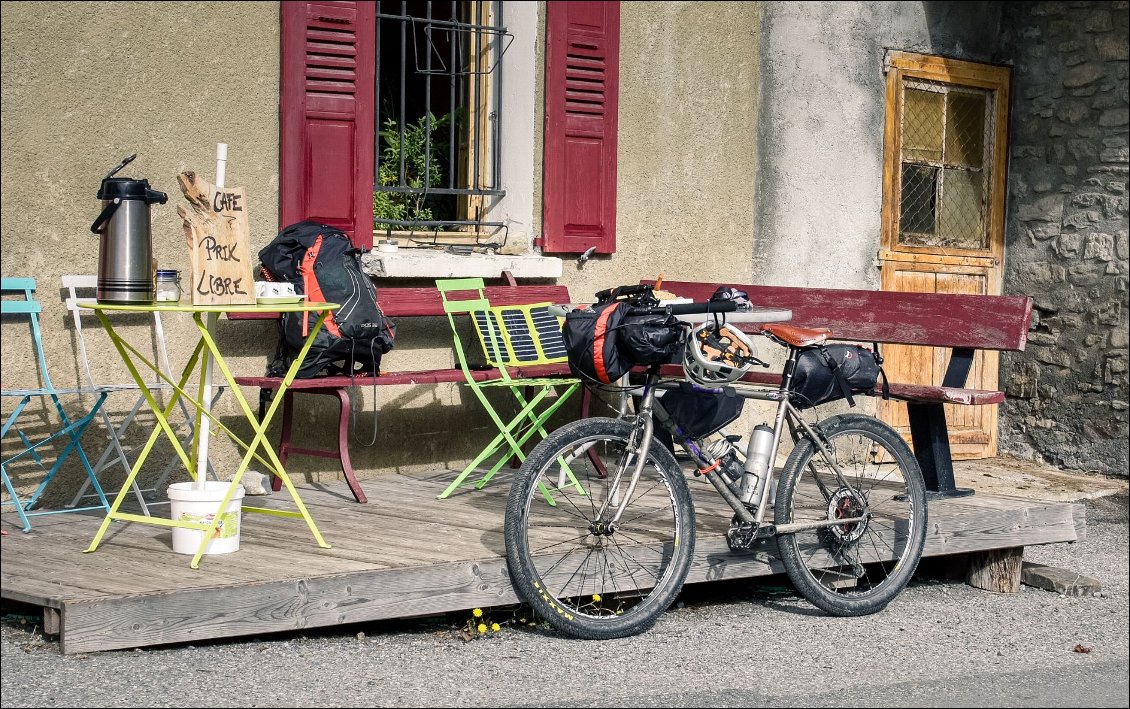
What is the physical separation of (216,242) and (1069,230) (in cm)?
613

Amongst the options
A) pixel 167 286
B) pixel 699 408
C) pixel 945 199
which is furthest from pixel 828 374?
pixel 945 199

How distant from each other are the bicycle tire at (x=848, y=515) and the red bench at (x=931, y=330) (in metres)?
0.49

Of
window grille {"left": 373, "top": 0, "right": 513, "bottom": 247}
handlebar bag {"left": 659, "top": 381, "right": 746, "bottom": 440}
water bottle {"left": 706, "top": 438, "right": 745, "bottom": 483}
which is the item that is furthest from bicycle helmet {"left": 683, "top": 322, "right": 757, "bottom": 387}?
window grille {"left": 373, "top": 0, "right": 513, "bottom": 247}

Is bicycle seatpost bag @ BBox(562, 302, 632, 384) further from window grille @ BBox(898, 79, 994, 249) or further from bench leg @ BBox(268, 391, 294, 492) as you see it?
window grille @ BBox(898, 79, 994, 249)

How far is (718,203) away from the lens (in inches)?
319

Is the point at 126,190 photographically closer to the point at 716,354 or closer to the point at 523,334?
the point at 716,354

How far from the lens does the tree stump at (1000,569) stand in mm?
6191

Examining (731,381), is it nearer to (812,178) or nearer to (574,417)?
(574,417)

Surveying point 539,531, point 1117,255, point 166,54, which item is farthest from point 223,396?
point 1117,255

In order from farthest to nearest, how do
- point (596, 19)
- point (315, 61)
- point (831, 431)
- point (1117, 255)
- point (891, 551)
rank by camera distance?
point (1117, 255) → point (596, 19) → point (315, 61) → point (891, 551) → point (831, 431)

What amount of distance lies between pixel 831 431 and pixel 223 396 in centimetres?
283

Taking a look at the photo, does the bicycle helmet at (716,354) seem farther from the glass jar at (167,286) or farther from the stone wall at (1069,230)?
the stone wall at (1069,230)

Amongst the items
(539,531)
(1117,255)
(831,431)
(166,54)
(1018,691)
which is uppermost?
(166,54)

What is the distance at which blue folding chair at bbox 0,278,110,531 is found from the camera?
5.52 m
